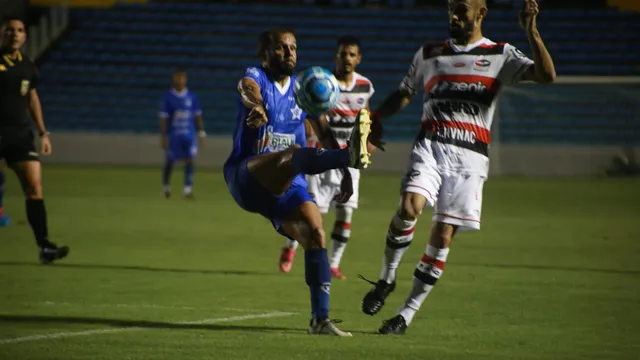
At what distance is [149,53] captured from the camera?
1489 inches

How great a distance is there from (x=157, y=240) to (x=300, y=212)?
299 inches

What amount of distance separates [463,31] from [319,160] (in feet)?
4.95

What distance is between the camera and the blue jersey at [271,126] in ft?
26.8

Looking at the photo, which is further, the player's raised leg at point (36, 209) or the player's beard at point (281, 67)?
the player's raised leg at point (36, 209)

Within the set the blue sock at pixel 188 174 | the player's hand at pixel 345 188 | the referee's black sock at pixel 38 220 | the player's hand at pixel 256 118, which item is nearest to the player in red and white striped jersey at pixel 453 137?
the player's hand at pixel 345 188

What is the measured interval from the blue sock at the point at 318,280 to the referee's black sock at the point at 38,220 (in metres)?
5.19

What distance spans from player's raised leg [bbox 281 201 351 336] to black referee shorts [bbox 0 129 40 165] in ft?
16.8

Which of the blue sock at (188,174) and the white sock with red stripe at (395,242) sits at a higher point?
the white sock with red stripe at (395,242)

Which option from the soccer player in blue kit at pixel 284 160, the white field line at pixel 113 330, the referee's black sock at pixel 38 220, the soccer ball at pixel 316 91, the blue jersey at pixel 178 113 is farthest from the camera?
the blue jersey at pixel 178 113

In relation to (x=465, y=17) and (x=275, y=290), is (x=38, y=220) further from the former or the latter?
(x=465, y=17)

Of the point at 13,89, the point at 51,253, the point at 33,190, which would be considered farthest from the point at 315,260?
the point at 13,89

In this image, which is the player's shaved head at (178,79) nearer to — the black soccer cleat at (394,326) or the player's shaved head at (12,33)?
the player's shaved head at (12,33)

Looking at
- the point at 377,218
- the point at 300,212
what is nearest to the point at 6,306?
the point at 300,212

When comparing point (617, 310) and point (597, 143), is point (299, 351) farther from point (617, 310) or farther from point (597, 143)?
point (597, 143)
